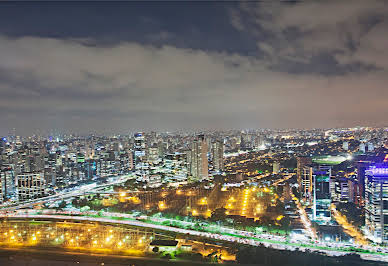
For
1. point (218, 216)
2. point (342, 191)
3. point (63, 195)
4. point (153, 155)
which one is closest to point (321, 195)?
point (342, 191)

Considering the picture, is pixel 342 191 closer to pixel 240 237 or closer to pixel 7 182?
pixel 240 237

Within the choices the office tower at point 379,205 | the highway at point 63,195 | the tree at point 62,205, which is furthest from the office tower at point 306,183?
the tree at point 62,205

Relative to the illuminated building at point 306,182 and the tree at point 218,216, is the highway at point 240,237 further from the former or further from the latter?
the illuminated building at point 306,182

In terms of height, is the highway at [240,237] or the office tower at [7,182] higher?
the office tower at [7,182]

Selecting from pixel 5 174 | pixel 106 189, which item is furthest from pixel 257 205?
pixel 5 174

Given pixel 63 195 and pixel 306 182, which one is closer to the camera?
pixel 306 182

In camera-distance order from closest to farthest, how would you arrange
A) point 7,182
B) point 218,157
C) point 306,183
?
point 306,183 < point 7,182 < point 218,157
